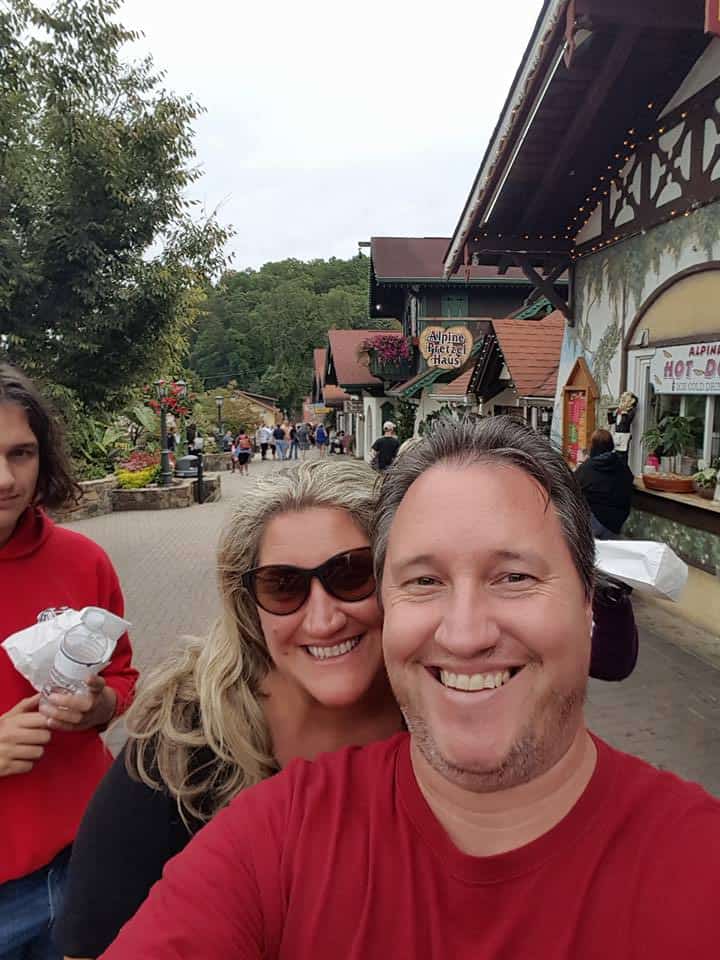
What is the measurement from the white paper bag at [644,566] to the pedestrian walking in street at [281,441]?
30544 mm

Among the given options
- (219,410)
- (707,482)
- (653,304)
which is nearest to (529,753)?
(707,482)

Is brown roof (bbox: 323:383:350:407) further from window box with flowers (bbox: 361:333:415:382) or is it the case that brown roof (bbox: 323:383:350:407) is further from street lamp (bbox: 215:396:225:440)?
window box with flowers (bbox: 361:333:415:382)

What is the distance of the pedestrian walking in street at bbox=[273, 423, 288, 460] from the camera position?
3242cm

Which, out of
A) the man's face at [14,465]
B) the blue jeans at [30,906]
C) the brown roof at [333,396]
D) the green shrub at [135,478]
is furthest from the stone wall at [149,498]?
the brown roof at [333,396]

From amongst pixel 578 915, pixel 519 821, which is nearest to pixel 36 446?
pixel 519 821

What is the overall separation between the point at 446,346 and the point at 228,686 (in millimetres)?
14475

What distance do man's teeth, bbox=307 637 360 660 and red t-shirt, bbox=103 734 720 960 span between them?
1.15ft

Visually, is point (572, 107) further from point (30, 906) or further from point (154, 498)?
point (154, 498)

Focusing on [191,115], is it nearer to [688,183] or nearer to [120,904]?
[688,183]

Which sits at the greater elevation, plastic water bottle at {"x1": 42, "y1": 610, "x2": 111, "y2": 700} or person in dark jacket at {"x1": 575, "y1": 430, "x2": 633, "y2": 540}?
plastic water bottle at {"x1": 42, "y1": 610, "x2": 111, "y2": 700}

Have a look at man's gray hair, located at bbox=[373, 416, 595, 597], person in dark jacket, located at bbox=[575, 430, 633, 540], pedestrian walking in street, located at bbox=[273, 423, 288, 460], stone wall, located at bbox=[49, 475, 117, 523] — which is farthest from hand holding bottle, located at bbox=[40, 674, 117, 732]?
pedestrian walking in street, located at bbox=[273, 423, 288, 460]

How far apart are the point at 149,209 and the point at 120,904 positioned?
7.19 metres

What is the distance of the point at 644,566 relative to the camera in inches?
81.3

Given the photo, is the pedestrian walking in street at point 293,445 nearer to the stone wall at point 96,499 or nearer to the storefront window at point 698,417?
the stone wall at point 96,499
